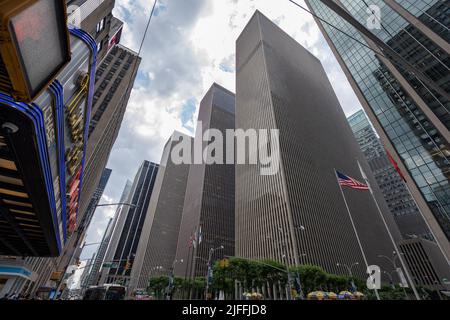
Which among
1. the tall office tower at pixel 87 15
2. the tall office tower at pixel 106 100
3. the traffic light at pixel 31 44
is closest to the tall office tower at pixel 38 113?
the traffic light at pixel 31 44

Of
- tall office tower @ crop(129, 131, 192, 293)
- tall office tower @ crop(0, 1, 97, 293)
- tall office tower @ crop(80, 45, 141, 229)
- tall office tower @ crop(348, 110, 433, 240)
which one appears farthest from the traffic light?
tall office tower @ crop(129, 131, 192, 293)

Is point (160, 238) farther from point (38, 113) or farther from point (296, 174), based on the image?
point (38, 113)

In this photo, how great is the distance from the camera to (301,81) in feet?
470

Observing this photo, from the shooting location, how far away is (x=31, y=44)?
14.4 feet

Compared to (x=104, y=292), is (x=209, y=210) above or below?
above

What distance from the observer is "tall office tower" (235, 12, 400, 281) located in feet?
276

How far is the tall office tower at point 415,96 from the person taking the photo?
1411 inches

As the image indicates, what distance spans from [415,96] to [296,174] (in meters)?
58.9

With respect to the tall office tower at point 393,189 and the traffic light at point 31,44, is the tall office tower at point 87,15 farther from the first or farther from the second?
the tall office tower at point 393,189

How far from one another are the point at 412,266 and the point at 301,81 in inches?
4490

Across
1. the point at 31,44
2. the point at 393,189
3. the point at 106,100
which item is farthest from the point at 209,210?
the point at 31,44

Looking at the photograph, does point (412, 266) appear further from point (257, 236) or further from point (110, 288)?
point (110, 288)

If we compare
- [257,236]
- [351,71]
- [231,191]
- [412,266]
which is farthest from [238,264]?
[231,191]

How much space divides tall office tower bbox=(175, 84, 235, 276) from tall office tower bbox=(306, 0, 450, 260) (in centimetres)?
9742
